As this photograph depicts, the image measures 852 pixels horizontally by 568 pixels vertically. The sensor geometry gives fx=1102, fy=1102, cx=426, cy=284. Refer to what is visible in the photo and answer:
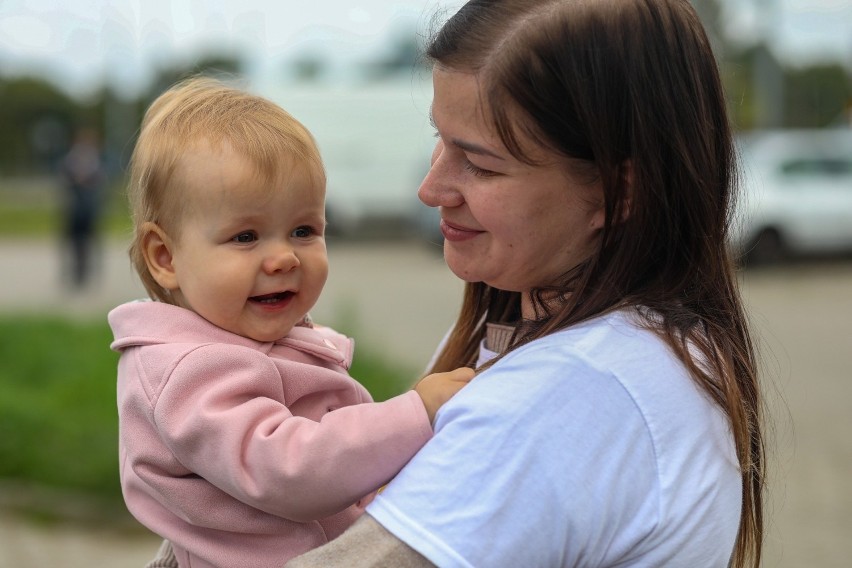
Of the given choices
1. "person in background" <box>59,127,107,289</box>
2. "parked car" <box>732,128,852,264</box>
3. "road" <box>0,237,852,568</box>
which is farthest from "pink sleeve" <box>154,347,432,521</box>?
"parked car" <box>732,128,852,264</box>

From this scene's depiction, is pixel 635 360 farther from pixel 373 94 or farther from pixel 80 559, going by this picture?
pixel 373 94

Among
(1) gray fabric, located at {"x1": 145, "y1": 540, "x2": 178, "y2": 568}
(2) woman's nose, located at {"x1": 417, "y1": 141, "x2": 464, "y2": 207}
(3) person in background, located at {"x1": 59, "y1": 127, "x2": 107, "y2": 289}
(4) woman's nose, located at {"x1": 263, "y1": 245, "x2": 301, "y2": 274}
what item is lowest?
(3) person in background, located at {"x1": 59, "y1": 127, "x2": 107, "y2": 289}

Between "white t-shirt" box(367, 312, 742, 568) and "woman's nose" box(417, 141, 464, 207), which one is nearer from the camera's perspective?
"white t-shirt" box(367, 312, 742, 568)

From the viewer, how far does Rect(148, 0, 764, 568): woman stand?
1404mm

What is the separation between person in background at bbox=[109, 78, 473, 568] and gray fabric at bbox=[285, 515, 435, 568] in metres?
0.17

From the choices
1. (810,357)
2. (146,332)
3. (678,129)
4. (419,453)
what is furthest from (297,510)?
(810,357)

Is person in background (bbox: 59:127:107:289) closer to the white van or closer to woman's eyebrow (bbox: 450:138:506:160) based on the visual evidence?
the white van

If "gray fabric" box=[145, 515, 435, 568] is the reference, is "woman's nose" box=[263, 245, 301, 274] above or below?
above

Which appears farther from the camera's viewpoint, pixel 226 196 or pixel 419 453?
pixel 226 196

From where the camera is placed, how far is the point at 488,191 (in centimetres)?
163

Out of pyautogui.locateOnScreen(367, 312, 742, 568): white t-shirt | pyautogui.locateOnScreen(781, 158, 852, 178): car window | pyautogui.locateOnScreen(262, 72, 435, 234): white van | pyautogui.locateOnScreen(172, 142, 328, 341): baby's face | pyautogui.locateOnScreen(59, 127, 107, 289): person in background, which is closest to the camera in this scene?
pyautogui.locateOnScreen(367, 312, 742, 568): white t-shirt

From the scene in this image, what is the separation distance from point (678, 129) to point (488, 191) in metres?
0.29

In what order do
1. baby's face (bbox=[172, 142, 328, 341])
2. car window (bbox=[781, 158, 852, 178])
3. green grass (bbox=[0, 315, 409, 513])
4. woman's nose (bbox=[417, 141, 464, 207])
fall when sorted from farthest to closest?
car window (bbox=[781, 158, 852, 178]), green grass (bbox=[0, 315, 409, 513]), baby's face (bbox=[172, 142, 328, 341]), woman's nose (bbox=[417, 141, 464, 207])

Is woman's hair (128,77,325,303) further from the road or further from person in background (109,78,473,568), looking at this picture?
the road
